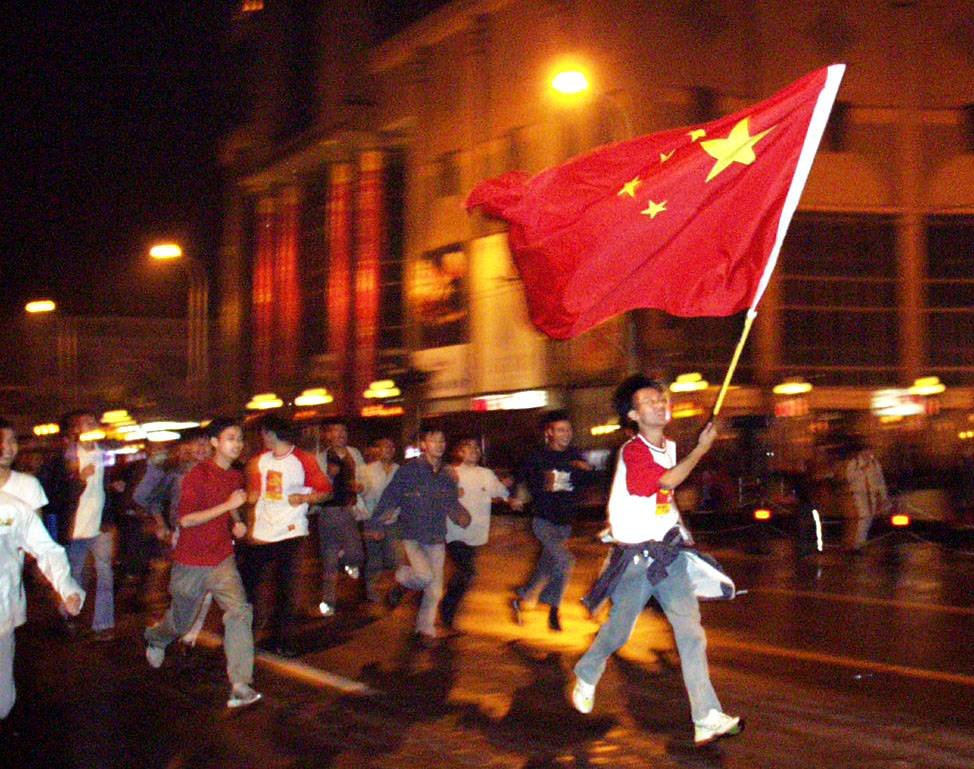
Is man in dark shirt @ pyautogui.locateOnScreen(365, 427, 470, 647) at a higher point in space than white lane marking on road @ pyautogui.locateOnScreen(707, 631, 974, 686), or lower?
higher

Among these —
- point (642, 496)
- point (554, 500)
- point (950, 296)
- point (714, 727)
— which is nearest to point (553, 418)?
point (554, 500)

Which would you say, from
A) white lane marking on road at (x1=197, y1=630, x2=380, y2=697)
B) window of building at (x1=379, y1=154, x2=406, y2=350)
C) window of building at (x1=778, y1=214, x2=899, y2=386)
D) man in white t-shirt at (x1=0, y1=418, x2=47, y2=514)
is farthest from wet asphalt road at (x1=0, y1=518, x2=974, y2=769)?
window of building at (x1=379, y1=154, x2=406, y2=350)

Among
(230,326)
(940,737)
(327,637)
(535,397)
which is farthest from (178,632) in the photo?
(230,326)

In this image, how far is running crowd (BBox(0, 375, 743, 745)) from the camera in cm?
673

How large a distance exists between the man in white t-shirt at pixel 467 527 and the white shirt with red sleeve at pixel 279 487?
161 cm

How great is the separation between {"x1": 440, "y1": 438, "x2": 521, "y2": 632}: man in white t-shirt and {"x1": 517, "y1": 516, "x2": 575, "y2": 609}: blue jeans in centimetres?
43

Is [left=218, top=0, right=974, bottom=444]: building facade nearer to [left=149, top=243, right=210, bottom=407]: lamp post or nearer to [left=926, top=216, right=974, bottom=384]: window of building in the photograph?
[left=926, top=216, right=974, bottom=384]: window of building

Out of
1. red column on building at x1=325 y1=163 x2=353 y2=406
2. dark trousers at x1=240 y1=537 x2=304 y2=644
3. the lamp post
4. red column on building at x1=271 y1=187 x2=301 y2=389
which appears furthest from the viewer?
red column on building at x1=271 y1=187 x2=301 y2=389

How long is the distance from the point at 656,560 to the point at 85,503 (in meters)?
6.29

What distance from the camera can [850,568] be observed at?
16.6m

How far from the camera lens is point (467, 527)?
1103 centimetres

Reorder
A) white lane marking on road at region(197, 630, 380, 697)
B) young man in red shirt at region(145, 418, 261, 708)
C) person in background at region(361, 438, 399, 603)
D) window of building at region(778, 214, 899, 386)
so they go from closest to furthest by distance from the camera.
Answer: young man in red shirt at region(145, 418, 261, 708), white lane marking on road at region(197, 630, 380, 697), person in background at region(361, 438, 399, 603), window of building at region(778, 214, 899, 386)

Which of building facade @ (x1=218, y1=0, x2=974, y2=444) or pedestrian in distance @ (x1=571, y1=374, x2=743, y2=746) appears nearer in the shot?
pedestrian in distance @ (x1=571, y1=374, x2=743, y2=746)

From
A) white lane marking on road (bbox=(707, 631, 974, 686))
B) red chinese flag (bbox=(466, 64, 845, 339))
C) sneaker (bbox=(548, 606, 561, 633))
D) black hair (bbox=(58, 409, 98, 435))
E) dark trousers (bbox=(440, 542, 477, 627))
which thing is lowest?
white lane marking on road (bbox=(707, 631, 974, 686))
